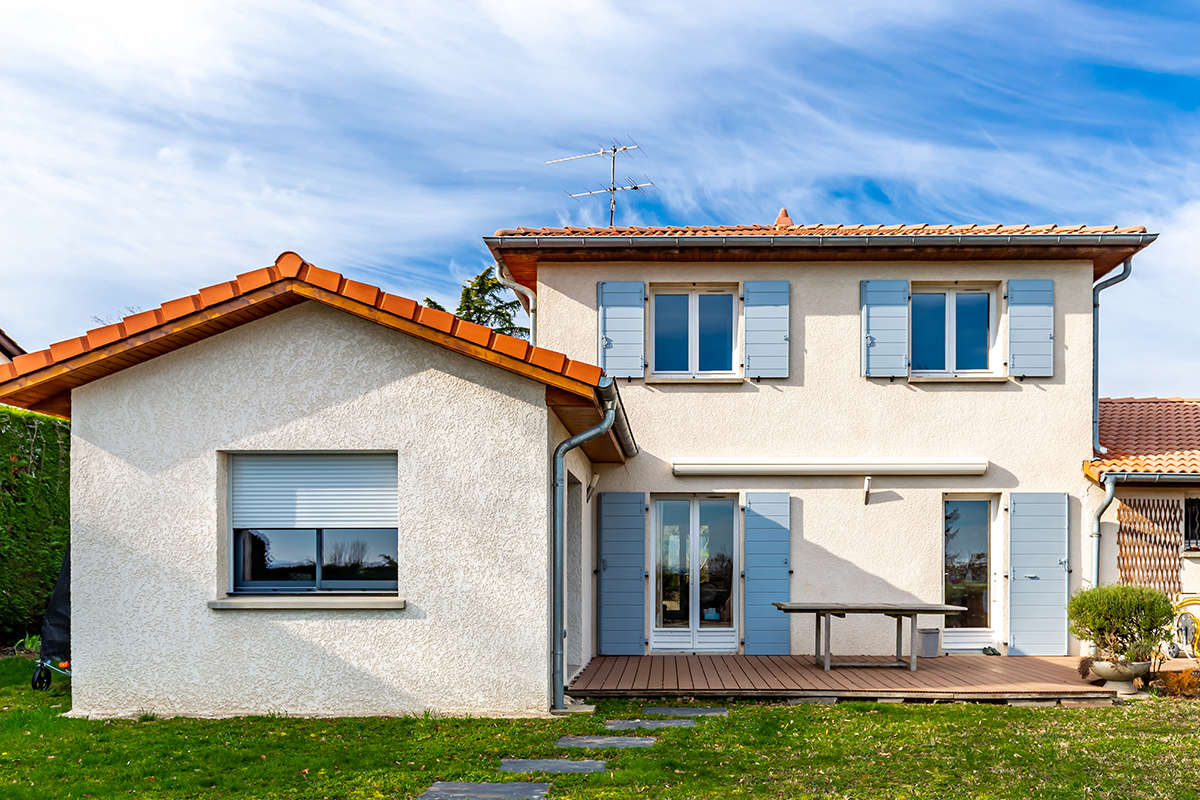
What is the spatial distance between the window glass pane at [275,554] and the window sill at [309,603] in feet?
1.07

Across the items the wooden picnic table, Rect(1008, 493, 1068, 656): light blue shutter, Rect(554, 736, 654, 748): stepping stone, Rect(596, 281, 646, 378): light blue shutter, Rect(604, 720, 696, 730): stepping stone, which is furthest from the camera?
Rect(596, 281, 646, 378): light blue shutter

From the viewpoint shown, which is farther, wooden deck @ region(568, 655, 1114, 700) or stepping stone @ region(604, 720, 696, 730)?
wooden deck @ region(568, 655, 1114, 700)

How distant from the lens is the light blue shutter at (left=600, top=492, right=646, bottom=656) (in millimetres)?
11641

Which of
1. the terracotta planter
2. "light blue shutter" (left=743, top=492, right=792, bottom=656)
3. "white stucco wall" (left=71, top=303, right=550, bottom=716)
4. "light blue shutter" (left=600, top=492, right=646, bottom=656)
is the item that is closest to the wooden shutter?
"white stucco wall" (left=71, top=303, right=550, bottom=716)

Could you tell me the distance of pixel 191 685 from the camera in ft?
25.1

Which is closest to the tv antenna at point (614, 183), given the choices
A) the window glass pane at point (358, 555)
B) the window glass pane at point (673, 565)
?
the window glass pane at point (673, 565)

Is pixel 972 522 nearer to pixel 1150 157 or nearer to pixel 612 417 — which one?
pixel 612 417

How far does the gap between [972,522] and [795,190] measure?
12610 millimetres

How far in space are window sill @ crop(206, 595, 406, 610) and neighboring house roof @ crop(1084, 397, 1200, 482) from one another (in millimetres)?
8632

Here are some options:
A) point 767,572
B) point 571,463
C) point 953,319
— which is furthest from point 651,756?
point 953,319

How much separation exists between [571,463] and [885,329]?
485 centimetres

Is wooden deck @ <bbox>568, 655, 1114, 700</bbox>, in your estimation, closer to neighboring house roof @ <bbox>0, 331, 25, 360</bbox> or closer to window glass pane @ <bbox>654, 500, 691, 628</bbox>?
window glass pane @ <bbox>654, 500, 691, 628</bbox>

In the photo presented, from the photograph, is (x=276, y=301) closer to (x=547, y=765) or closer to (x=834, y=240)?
(x=547, y=765)

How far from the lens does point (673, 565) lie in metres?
11.9
